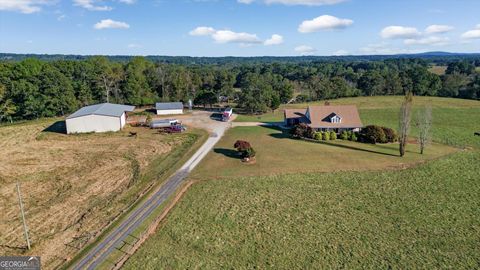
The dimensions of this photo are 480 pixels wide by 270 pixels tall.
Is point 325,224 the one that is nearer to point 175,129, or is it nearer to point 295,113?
point 175,129

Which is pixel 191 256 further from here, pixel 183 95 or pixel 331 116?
pixel 183 95

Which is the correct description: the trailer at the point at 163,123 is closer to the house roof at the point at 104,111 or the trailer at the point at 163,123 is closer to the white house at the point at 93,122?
the white house at the point at 93,122

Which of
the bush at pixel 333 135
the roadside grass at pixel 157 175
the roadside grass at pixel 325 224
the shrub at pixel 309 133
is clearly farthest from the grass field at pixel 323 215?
the shrub at pixel 309 133

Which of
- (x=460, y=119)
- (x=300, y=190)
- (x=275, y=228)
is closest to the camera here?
(x=275, y=228)

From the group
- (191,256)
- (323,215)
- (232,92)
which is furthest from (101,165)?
(232,92)

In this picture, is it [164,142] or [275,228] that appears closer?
[275,228]

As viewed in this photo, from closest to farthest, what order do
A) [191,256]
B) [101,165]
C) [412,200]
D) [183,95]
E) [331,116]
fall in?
[191,256] → [412,200] → [101,165] → [331,116] → [183,95]

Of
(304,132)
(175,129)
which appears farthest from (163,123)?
(304,132)

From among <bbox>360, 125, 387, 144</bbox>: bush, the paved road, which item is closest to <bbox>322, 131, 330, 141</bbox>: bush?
<bbox>360, 125, 387, 144</bbox>: bush
